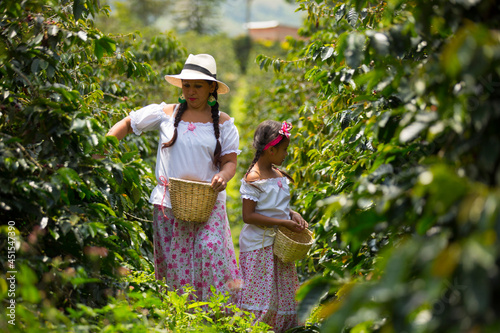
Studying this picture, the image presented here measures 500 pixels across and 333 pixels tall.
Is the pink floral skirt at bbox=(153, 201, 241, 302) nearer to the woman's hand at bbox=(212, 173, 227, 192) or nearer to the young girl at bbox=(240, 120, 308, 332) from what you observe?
the young girl at bbox=(240, 120, 308, 332)

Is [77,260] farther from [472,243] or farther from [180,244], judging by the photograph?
[472,243]

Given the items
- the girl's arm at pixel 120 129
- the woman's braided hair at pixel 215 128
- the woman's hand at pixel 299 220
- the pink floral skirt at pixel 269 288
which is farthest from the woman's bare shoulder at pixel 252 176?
the girl's arm at pixel 120 129

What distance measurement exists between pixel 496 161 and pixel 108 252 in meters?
1.71

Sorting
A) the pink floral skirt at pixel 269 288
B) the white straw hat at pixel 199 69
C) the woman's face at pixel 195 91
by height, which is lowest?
the pink floral skirt at pixel 269 288

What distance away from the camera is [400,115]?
2.37 m

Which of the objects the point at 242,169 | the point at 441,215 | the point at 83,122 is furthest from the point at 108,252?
the point at 242,169

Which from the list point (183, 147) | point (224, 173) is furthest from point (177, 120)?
point (224, 173)

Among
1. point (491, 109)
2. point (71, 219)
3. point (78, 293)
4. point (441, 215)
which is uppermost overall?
point (491, 109)

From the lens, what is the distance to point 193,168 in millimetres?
3688

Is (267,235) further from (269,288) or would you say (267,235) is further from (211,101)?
(211,101)

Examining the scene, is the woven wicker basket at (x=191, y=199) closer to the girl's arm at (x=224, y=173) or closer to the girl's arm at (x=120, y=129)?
the girl's arm at (x=224, y=173)

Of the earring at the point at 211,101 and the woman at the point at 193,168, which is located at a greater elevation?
the earring at the point at 211,101

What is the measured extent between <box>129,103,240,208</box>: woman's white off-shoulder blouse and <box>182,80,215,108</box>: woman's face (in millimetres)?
137

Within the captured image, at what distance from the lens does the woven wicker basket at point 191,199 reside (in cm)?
348
